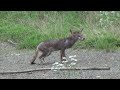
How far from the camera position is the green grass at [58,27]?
12805 mm

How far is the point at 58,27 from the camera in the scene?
14.0m

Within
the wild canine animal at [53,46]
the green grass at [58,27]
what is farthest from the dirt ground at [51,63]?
the green grass at [58,27]

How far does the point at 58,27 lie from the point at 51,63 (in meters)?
3.27

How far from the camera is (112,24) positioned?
13.9 meters

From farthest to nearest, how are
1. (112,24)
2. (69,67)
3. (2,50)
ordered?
(112,24) < (2,50) < (69,67)

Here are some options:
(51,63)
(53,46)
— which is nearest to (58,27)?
(53,46)

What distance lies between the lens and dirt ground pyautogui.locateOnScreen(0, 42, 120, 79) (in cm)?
952

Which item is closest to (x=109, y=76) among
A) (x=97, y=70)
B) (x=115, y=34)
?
(x=97, y=70)

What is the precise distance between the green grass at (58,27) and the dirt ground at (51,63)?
0.41 metres

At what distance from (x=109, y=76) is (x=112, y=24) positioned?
4695mm

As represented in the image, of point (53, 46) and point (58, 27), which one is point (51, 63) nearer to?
point (53, 46)
